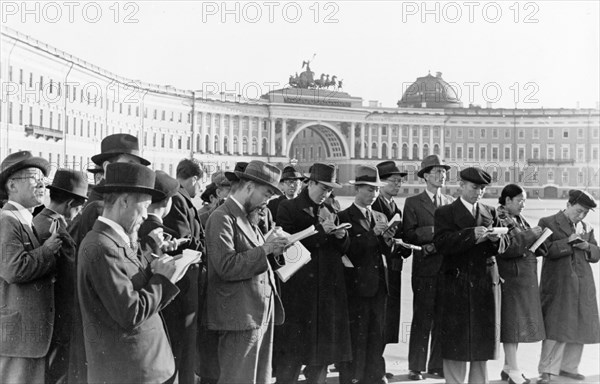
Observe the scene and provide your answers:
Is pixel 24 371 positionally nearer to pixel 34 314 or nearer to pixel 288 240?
pixel 34 314

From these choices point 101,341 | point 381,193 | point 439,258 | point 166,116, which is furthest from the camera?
point 166,116

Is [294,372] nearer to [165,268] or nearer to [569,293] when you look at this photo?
[165,268]

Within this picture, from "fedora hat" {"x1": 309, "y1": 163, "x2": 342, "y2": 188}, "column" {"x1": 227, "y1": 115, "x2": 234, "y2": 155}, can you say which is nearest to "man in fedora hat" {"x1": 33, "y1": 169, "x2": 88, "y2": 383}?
"fedora hat" {"x1": 309, "y1": 163, "x2": 342, "y2": 188}

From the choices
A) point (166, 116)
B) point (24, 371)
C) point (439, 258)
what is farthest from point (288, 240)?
point (166, 116)

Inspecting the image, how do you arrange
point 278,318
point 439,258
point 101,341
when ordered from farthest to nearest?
1. point 439,258
2. point 278,318
3. point 101,341

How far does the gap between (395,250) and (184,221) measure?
2423 mm

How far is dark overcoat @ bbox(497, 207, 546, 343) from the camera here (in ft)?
20.8

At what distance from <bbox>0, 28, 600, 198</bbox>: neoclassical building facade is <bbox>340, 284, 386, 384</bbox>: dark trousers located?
145 ft

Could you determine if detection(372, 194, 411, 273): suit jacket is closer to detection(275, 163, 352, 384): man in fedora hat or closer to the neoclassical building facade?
detection(275, 163, 352, 384): man in fedora hat

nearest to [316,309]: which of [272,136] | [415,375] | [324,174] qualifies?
[324,174]

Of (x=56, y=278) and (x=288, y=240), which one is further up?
(x=288, y=240)

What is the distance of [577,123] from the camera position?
7644cm

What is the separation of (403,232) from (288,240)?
2.68 metres

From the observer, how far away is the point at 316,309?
5.84 meters
